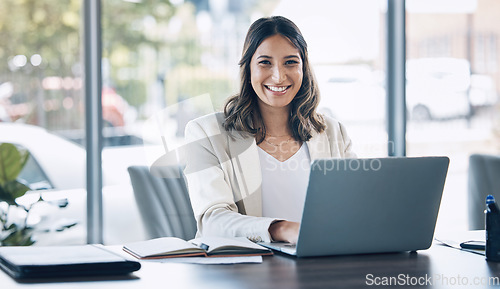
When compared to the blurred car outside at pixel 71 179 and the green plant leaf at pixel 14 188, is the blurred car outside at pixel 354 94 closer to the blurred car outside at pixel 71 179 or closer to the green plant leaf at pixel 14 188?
the blurred car outside at pixel 71 179

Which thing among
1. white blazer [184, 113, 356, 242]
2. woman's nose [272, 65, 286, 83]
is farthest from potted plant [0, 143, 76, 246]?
woman's nose [272, 65, 286, 83]

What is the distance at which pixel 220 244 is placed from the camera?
165 cm

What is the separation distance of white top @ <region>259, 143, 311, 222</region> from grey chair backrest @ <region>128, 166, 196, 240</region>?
35 cm

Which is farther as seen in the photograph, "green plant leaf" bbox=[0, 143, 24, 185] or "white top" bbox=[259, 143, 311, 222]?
"green plant leaf" bbox=[0, 143, 24, 185]

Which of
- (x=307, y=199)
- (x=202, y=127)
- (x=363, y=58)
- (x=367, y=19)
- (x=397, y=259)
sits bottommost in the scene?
(x=397, y=259)

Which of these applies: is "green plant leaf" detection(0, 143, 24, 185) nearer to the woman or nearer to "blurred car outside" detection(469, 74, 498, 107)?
the woman

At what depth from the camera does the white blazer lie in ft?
6.72

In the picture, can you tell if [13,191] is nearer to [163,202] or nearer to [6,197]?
[6,197]

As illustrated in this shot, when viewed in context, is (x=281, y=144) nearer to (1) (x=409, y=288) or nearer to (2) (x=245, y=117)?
(2) (x=245, y=117)

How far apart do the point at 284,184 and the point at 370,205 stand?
760mm

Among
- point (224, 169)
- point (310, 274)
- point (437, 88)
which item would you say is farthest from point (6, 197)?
point (437, 88)

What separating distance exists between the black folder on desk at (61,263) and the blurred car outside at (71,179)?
2.16m

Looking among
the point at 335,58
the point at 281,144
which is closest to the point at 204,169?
the point at 281,144

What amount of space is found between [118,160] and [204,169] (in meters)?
1.80
